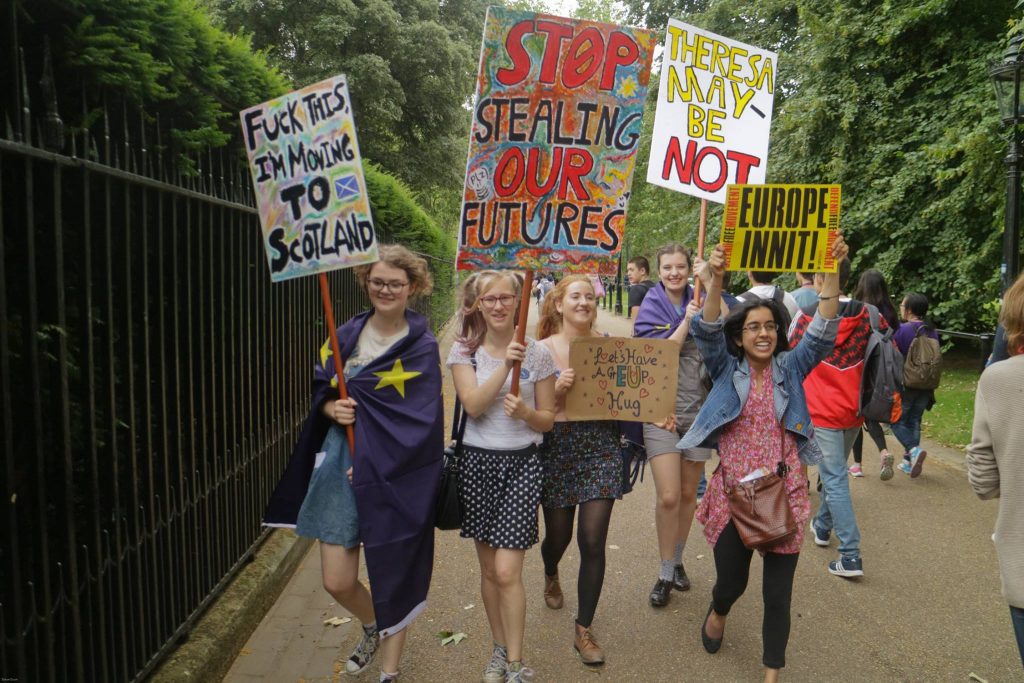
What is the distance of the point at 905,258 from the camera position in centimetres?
1474

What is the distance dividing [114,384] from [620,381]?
7.33ft

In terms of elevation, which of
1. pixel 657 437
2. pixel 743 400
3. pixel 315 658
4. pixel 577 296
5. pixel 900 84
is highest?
pixel 900 84

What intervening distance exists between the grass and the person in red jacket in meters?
4.26

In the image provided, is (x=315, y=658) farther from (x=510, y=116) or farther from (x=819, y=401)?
(x=819, y=401)

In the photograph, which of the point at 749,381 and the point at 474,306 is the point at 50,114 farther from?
the point at 749,381

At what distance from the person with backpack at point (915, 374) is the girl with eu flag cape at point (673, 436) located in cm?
384

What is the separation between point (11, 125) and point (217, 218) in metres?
1.74

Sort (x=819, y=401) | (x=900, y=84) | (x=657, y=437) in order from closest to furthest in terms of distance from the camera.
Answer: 1. (x=657, y=437)
2. (x=819, y=401)
3. (x=900, y=84)

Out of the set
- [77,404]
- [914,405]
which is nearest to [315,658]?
[77,404]

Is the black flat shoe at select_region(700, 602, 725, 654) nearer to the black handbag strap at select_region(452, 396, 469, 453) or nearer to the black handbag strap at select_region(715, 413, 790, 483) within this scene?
the black handbag strap at select_region(715, 413, 790, 483)

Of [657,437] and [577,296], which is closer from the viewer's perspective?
[577,296]

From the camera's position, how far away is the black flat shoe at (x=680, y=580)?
4840 millimetres

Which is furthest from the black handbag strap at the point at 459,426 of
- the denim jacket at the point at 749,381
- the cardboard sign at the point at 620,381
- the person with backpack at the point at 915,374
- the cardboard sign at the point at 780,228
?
the person with backpack at the point at 915,374

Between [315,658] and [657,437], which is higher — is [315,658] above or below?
below
